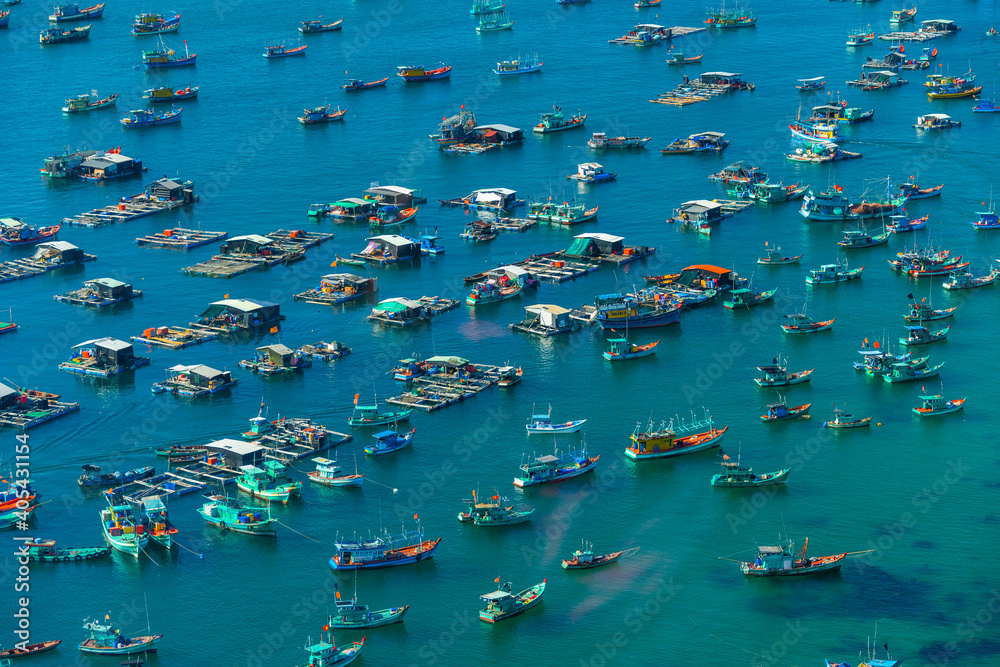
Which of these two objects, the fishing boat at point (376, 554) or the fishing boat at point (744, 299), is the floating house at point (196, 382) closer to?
the fishing boat at point (376, 554)

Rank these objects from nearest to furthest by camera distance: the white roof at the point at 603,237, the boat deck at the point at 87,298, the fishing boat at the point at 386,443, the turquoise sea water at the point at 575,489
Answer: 1. the turquoise sea water at the point at 575,489
2. the fishing boat at the point at 386,443
3. the boat deck at the point at 87,298
4. the white roof at the point at 603,237

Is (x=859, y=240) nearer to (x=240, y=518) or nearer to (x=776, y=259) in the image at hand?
(x=776, y=259)

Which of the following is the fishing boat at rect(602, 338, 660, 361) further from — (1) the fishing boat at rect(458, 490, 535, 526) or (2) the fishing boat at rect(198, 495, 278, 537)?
(2) the fishing boat at rect(198, 495, 278, 537)

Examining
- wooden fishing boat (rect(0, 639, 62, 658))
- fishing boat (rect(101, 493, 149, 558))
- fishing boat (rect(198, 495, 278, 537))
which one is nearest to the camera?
wooden fishing boat (rect(0, 639, 62, 658))

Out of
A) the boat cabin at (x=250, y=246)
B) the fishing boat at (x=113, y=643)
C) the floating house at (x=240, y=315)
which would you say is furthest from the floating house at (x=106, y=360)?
the fishing boat at (x=113, y=643)

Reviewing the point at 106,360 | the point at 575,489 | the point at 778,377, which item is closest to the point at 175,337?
the point at 106,360

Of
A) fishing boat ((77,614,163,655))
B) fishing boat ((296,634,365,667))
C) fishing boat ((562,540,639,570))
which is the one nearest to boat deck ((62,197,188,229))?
fishing boat ((77,614,163,655))

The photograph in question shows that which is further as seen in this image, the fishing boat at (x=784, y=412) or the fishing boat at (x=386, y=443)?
the fishing boat at (x=784, y=412)
